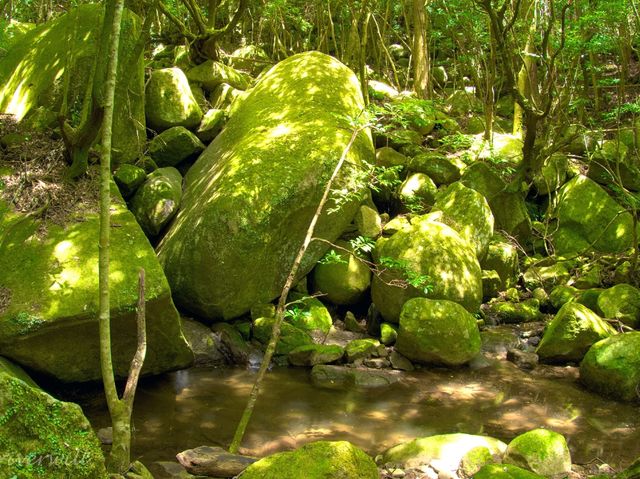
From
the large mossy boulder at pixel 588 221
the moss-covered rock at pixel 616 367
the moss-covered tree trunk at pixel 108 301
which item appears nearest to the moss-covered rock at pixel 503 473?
the moss-covered tree trunk at pixel 108 301

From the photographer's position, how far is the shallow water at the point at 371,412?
496 cm

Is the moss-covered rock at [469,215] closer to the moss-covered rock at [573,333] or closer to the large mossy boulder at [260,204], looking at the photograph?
the large mossy boulder at [260,204]

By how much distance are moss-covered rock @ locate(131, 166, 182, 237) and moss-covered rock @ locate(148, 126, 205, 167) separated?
0.90 meters

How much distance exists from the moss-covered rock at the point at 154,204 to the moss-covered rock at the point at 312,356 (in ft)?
9.47

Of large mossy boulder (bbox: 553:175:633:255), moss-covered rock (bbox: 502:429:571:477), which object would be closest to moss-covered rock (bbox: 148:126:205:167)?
moss-covered rock (bbox: 502:429:571:477)

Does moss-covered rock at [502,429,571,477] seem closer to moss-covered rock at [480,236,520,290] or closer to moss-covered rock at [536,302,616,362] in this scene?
moss-covered rock at [536,302,616,362]

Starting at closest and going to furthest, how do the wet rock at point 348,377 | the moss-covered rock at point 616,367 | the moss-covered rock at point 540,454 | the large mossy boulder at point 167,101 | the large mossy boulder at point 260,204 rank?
the moss-covered rock at point 540,454 < the moss-covered rock at point 616,367 < the wet rock at point 348,377 < the large mossy boulder at point 260,204 < the large mossy boulder at point 167,101

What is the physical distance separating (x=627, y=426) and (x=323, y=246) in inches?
177

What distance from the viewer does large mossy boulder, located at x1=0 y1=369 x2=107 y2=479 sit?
2.52 metres

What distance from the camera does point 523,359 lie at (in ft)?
23.4

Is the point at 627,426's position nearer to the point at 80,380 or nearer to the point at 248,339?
the point at 248,339

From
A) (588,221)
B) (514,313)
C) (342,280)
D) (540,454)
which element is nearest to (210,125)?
(342,280)

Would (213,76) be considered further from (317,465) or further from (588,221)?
(317,465)

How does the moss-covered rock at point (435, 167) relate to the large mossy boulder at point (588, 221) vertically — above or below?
above
